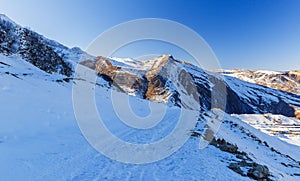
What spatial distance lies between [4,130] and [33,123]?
78.2 inches

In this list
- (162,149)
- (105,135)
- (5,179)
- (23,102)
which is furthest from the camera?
(23,102)

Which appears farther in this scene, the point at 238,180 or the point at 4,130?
the point at 4,130

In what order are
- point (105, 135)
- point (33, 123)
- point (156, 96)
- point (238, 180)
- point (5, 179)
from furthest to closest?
point (156, 96), point (105, 135), point (33, 123), point (238, 180), point (5, 179)

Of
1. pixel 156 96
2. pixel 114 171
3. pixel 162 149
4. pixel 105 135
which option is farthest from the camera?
pixel 156 96

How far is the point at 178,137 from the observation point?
1298 centimetres

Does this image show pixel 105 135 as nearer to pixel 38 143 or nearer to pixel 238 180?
pixel 38 143

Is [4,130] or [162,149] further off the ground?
[162,149]

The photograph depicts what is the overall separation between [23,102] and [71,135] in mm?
4200

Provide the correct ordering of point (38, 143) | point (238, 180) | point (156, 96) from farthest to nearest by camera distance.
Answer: point (156, 96) < point (38, 143) < point (238, 180)

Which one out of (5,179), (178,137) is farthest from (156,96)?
(5,179)

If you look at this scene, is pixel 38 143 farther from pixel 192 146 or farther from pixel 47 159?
pixel 192 146

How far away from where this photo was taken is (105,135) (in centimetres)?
1192

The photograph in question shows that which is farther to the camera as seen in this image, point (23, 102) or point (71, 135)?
point (23, 102)

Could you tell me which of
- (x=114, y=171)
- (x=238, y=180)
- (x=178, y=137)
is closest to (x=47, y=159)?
(x=114, y=171)
